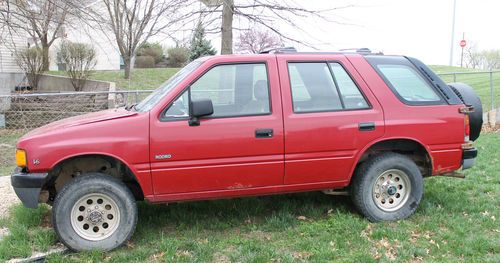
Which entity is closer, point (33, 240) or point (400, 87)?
point (33, 240)

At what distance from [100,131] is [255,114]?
1466 millimetres

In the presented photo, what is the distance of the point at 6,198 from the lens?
20.4 feet

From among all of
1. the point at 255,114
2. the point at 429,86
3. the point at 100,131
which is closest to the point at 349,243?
the point at 255,114

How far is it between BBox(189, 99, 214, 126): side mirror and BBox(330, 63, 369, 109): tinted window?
1450 mm

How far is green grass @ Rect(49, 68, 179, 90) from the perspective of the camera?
63.8ft

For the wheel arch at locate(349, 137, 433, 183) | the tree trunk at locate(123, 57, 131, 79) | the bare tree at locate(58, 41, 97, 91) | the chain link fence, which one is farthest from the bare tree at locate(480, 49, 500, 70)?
the wheel arch at locate(349, 137, 433, 183)

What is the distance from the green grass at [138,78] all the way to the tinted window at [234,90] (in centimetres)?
1488

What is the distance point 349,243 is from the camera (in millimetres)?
4461

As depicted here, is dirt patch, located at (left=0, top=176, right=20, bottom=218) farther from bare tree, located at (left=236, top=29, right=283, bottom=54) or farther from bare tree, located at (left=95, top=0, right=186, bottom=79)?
bare tree, located at (left=95, top=0, right=186, bottom=79)

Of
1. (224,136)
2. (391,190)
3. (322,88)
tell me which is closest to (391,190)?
(391,190)

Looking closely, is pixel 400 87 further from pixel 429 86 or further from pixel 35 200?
pixel 35 200

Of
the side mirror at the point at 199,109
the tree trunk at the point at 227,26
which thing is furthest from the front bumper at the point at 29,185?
the tree trunk at the point at 227,26

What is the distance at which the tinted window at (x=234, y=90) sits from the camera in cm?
456

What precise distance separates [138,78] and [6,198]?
15462mm
